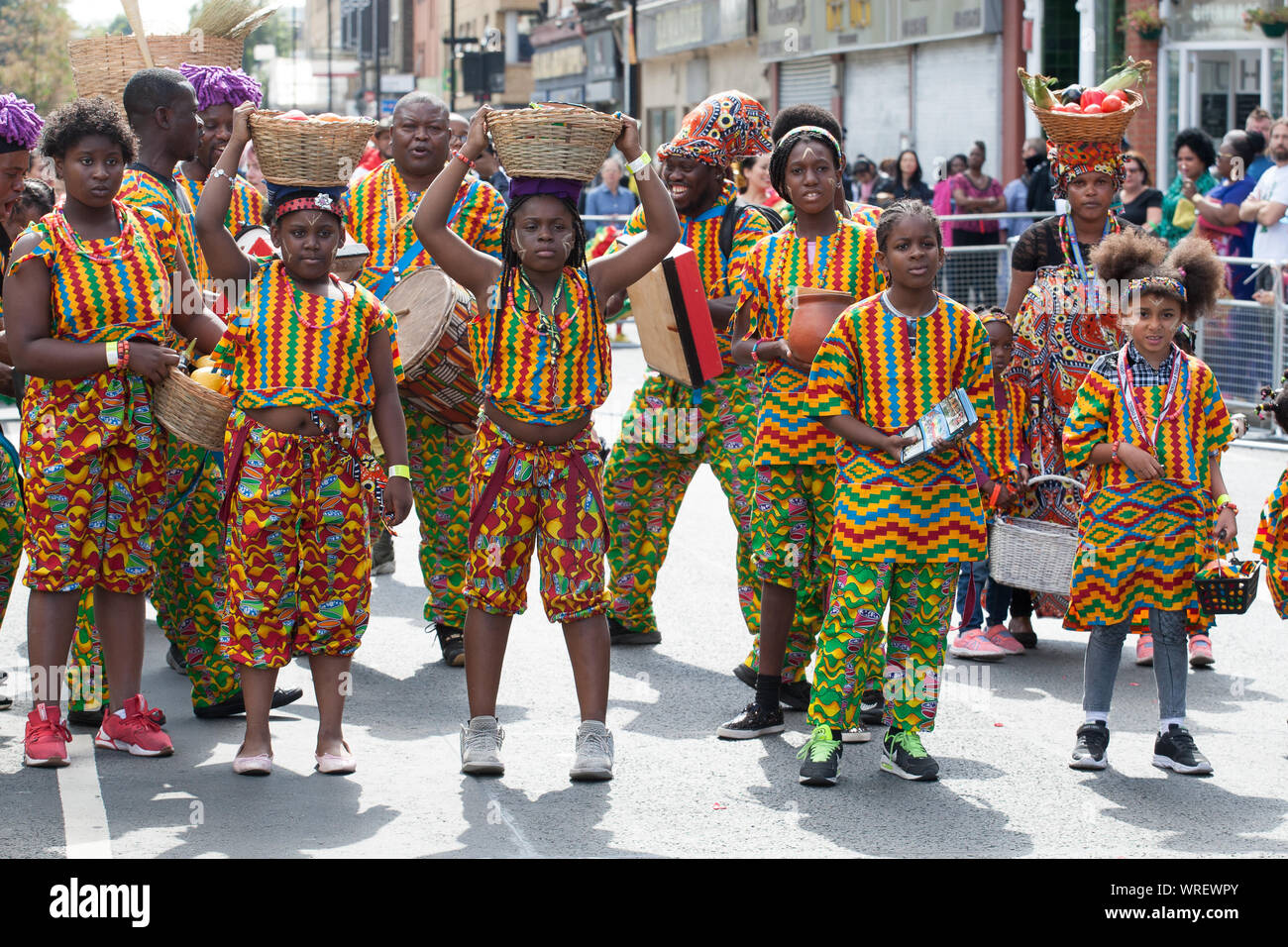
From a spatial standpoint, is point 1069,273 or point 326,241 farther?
point 1069,273

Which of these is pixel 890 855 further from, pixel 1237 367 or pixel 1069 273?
pixel 1237 367

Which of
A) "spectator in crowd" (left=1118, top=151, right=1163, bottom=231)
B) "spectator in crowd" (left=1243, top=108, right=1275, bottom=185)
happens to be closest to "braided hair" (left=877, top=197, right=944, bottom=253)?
"spectator in crowd" (left=1118, top=151, right=1163, bottom=231)

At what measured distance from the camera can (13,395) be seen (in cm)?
683

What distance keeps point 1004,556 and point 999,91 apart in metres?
21.6

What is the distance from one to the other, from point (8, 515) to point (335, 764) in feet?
4.87

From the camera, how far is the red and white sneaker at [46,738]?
6.23m

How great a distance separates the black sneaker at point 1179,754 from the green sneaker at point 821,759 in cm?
114

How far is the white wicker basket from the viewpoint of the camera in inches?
279

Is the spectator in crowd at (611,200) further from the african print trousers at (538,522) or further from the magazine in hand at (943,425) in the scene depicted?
the magazine in hand at (943,425)

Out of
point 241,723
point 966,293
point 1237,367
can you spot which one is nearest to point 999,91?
point 966,293

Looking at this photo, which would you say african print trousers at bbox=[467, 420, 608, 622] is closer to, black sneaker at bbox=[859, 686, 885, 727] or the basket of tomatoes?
black sneaker at bbox=[859, 686, 885, 727]

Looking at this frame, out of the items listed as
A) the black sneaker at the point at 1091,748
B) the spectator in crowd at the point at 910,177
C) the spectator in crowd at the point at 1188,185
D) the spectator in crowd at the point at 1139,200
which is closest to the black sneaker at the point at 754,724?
the black sneaker at the point at 1091,748

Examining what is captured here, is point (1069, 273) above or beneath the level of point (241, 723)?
above

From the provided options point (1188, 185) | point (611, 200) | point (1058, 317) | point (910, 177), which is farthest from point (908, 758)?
point (611, 200)
